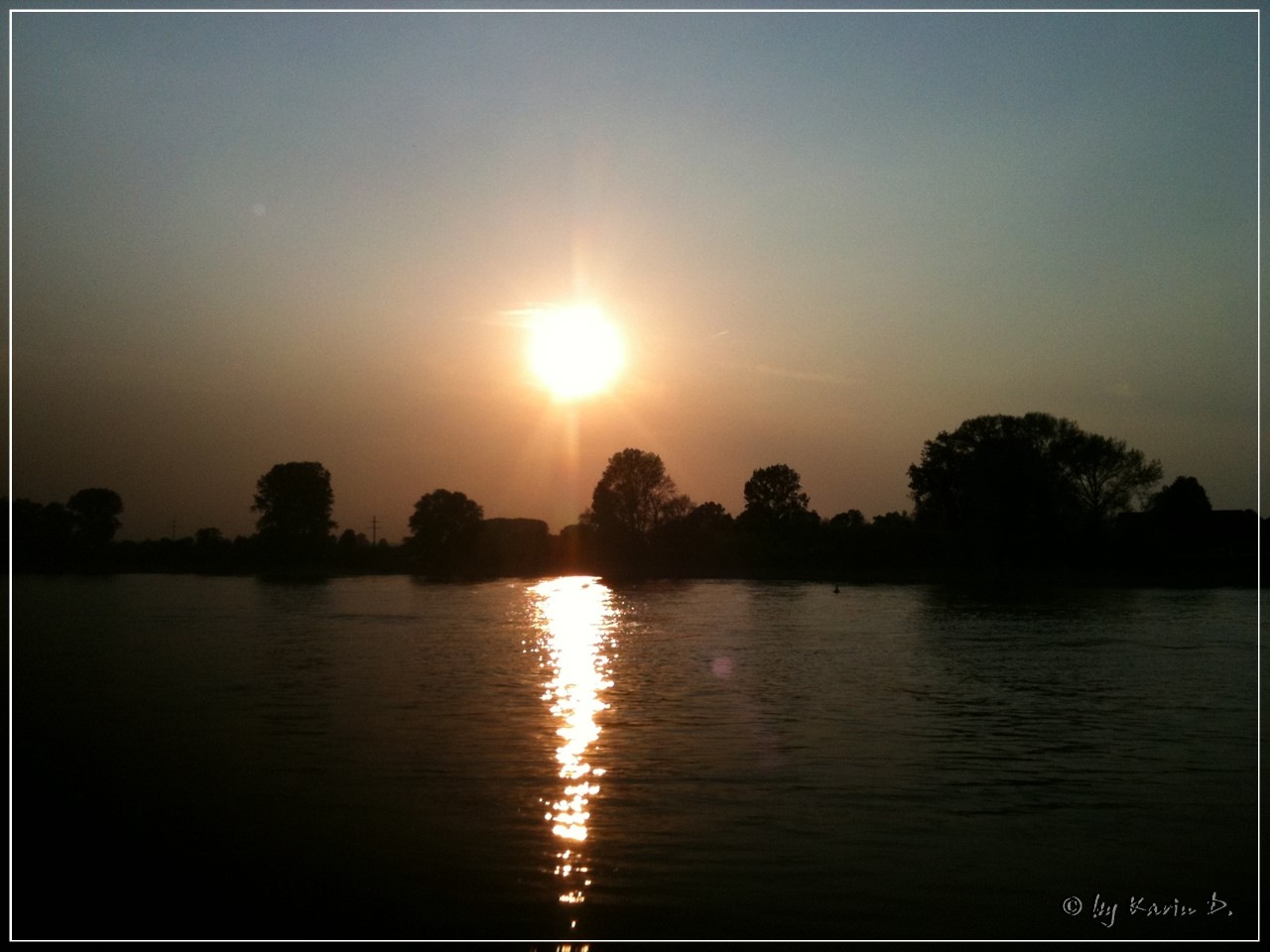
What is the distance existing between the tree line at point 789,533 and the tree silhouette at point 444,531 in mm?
197

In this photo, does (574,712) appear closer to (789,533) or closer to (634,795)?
(634,795)

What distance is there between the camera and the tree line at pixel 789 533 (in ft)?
309

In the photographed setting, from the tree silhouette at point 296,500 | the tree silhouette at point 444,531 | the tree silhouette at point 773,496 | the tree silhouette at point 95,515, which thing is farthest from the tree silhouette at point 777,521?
the tree silhouette at point 95,515

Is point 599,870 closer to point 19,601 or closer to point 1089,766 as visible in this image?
point 1089,766

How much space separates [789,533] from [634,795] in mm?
107256

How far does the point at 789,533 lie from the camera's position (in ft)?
392

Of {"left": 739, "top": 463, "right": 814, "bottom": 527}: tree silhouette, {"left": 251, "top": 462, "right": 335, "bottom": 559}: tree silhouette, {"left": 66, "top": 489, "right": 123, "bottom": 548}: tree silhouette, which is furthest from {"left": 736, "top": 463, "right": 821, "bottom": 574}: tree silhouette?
{"left": 66, "top": 489, "right": 123, "bottom": 548}: tree silhouette

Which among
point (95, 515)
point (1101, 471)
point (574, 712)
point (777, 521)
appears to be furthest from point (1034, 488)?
point (95, 515)

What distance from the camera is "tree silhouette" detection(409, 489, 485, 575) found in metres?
129

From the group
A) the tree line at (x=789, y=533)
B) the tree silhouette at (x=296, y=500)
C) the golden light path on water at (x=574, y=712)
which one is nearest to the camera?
the golden light path on water at (x=574, y=712)

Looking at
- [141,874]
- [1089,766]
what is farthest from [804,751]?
[141,874]

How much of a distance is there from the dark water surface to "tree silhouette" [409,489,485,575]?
96.3 m

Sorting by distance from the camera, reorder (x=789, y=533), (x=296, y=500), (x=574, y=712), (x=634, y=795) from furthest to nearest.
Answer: (x=296, y=500), (x=789, y=533), (x=574, y=712), (x=634, y=795)

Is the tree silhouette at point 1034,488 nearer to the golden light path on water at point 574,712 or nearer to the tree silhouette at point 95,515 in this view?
the golden light path on water at point 574,712
